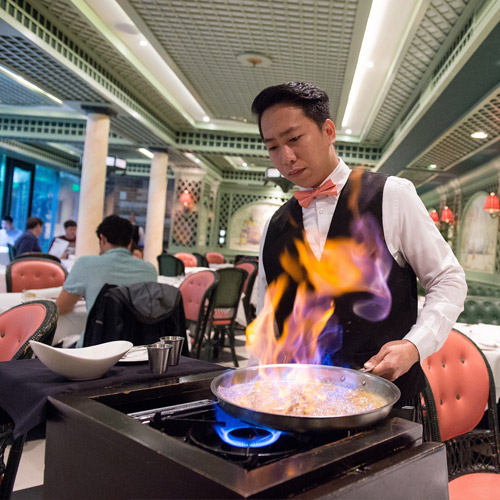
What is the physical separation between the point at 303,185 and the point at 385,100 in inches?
255

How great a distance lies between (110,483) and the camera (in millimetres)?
764

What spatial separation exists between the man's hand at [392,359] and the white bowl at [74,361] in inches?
21.5

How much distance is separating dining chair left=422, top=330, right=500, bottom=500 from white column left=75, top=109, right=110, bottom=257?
21.3ft

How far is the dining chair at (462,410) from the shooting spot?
5.42 ft

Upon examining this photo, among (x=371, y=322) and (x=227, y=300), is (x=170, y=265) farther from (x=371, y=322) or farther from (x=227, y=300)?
(x=371, y=322)

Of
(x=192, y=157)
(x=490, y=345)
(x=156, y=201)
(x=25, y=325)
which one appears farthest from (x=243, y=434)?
(x=192, y=157)

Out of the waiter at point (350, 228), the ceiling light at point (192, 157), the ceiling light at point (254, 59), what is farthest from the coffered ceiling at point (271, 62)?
the waiter at point (350, 228)

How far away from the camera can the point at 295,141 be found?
3.98ft

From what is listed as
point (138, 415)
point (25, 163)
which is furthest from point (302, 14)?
point (25, 163)

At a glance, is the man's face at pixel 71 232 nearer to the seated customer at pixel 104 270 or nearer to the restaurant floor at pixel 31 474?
the seated customer at pixel 104 270

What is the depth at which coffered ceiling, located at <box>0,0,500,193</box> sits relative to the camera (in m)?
4.86

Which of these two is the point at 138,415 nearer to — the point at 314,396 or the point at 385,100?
the point at 314,396

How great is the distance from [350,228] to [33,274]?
385 cm

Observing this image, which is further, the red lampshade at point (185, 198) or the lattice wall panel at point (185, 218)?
the lattice wall panel at point (185, 218)
